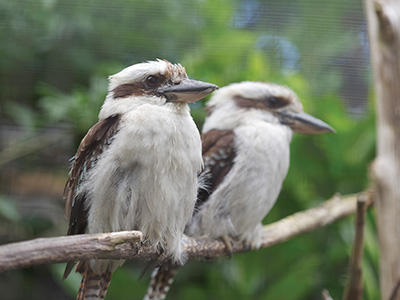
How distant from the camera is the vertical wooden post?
194 cm

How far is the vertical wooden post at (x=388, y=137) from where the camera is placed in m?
1.94

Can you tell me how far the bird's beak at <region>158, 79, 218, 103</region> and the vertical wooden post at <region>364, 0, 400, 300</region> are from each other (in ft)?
3.22

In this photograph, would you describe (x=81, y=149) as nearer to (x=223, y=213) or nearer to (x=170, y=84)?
(x=170, y=84)

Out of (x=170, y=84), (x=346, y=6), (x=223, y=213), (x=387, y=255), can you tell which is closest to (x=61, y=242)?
(x=170, y=84)

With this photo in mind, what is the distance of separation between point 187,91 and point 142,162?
0.72 ft

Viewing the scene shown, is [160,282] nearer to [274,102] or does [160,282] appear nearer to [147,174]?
[147,174]

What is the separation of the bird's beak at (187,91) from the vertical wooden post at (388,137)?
98 cm

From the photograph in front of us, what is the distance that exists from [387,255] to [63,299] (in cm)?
175

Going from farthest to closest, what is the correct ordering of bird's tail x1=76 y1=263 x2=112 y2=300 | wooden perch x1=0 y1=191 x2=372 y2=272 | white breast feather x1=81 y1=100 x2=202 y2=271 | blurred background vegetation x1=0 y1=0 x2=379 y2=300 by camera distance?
1. blurred background vegetation x1=0 y1=0 x2=379 y2=300
2. bird's tail x1=76 y1=263 x2=112 y2=300
3. white breast feather x1=81 y1=100 x2=202 y2=271
4. wooden perch x1=0 y1=191 x2=372 y2=272

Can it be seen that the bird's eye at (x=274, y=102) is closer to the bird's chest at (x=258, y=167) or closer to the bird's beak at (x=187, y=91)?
the bird's chest at (x=258, y=167)

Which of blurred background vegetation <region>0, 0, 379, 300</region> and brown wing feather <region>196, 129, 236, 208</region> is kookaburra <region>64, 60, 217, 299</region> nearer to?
brown wing feather <region>196, 129, 236, 208</region>

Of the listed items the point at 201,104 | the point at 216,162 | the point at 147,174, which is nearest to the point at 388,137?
the point at 216,162

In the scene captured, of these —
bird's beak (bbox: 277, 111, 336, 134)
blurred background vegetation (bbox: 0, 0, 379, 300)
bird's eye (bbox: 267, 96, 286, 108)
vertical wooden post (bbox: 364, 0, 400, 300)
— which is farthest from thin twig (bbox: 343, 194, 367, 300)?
blurred background vegetation (bbox: 0, 0, 379, 300)

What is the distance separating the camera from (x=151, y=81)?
1.36 m
